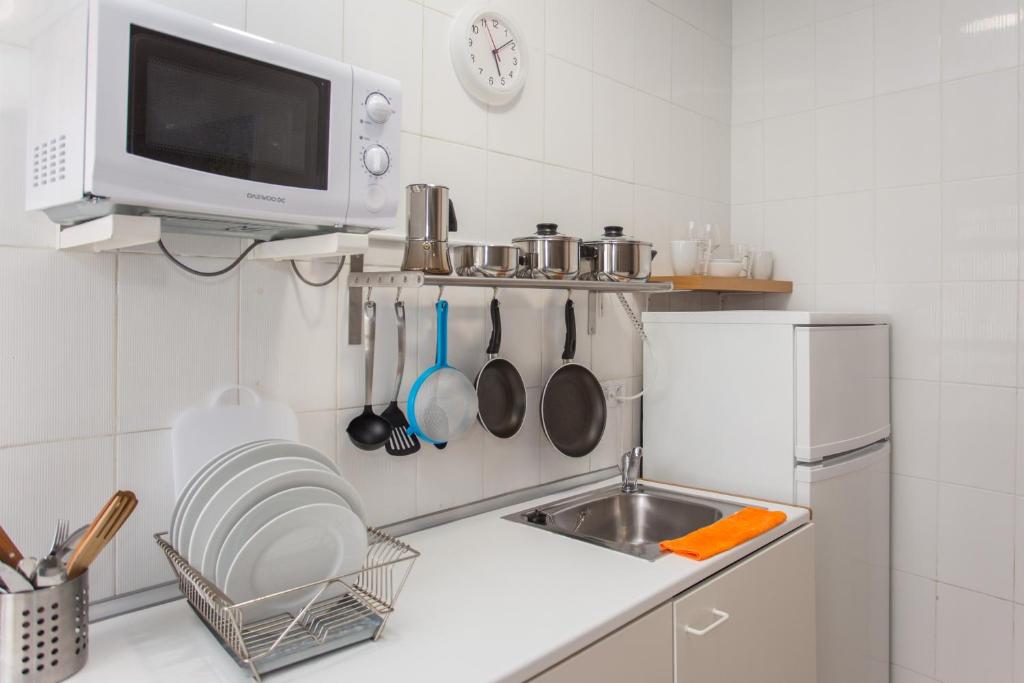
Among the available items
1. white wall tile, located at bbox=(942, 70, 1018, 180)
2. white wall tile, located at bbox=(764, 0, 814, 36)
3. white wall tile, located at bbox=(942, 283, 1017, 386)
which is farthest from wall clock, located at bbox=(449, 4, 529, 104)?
white wall tile, located at bbox=(942, 283, 1017, 386)

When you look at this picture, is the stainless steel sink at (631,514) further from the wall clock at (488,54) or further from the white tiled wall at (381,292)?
the wall clock at (488,54)

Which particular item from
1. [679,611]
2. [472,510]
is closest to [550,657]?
[679,611]

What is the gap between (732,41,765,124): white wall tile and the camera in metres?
2.61

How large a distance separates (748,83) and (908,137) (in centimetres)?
63

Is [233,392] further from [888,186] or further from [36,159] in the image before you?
[888,186]

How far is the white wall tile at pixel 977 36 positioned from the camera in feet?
6.75

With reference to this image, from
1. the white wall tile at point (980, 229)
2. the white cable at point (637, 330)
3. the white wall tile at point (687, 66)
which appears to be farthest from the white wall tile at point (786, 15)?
the white cable at point (637, 330)

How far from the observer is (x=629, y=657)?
3.90 feet

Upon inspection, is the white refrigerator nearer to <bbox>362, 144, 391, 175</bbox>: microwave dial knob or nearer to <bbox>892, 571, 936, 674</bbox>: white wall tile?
<bbox>892, 571, 936, 674</bbox>: white wall tile

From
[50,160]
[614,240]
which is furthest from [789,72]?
[50,160]

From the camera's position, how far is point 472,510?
5.66 feet

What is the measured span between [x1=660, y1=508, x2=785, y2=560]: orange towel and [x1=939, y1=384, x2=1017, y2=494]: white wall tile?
83cm

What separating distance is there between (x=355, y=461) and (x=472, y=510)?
0.37m

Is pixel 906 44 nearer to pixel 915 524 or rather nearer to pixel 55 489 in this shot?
pixel 915 524
